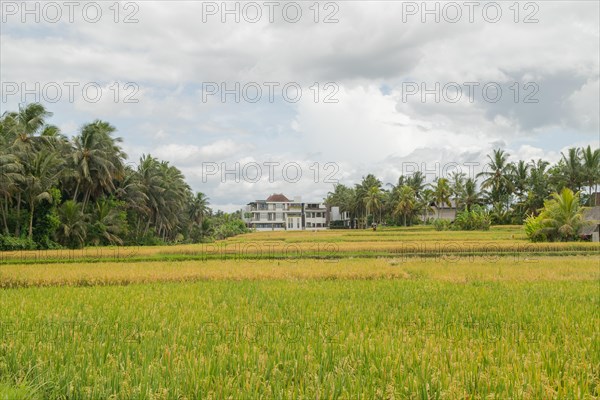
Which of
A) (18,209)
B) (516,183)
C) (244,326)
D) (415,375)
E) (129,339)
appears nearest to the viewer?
(415,375)

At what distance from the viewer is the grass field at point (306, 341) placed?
4098mm

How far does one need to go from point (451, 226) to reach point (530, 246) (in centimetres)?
2574

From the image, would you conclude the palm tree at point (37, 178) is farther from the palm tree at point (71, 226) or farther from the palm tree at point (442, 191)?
the palm tree at point (442, 191)

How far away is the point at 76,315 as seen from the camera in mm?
7773

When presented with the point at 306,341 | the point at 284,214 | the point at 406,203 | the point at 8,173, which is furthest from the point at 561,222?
the point at 284,214

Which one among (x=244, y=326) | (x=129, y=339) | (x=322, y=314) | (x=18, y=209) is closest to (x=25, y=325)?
(x=129, y=339)

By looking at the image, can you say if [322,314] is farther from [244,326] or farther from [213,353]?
[213,353]

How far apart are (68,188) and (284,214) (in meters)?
54.9

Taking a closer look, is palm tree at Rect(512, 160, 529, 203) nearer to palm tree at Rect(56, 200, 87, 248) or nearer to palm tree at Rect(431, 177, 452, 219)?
palm tree at Rect(431, 177, 452, 219)

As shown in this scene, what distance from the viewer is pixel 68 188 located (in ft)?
124

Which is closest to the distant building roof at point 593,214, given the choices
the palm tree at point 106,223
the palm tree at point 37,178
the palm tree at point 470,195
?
the palm tree at point 470,195

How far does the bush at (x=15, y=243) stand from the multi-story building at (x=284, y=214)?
191 ft

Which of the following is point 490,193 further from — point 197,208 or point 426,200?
point 197,208

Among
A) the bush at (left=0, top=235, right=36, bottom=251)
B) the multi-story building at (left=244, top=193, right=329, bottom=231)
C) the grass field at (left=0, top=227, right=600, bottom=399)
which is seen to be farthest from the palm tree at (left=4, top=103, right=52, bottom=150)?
the multi-story building at (left=244, top=193, right=329, bottom=231)
